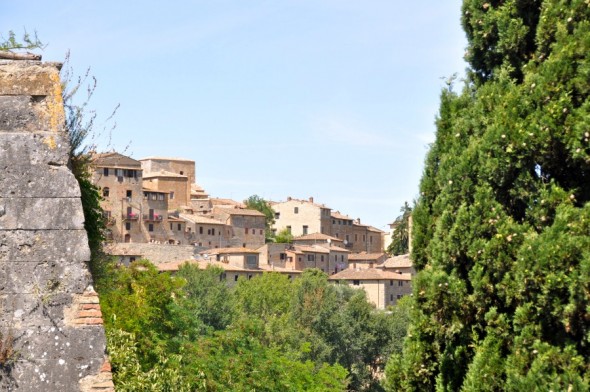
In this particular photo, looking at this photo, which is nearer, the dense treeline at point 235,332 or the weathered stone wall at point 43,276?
the weathered stone wall at point 43,276

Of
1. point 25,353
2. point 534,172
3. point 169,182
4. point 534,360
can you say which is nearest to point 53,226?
point 25,353

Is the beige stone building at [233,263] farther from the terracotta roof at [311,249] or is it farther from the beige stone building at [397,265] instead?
the beige stone building at [397,265]

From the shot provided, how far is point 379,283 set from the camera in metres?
104

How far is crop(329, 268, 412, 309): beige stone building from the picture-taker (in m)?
104

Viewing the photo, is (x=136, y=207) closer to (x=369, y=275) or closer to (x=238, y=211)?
(x=238, y=211)

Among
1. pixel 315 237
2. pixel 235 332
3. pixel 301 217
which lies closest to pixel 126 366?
pixel 235 332

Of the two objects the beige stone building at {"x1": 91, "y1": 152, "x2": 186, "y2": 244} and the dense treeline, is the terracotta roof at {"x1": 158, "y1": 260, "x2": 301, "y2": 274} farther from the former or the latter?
the beige stone building at {"x1": 91, "y1": 152, "x2": 186, "y2": 244}

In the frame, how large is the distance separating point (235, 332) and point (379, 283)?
74.1 meters

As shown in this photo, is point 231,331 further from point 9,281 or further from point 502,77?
point 9,281

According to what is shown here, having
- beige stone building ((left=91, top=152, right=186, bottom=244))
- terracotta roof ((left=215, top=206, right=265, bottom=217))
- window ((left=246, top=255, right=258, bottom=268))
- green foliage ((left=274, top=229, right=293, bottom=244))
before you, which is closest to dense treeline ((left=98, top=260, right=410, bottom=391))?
window ((left=246, top=255, right=258, bottom=268))

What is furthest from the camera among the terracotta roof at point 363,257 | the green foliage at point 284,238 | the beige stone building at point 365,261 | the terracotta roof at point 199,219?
the terracotta roof at point 363,257

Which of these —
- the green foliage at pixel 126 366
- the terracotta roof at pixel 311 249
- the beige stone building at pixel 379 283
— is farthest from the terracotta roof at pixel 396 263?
the green foliage at pixel 126 366

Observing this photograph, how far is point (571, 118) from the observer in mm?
9570

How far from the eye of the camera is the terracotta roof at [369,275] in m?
104
